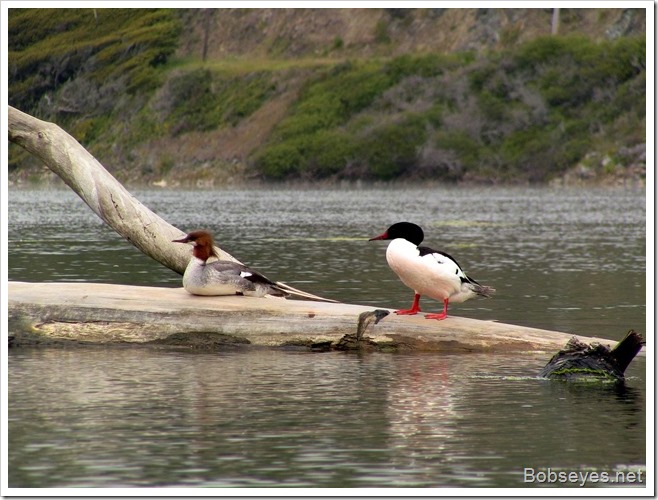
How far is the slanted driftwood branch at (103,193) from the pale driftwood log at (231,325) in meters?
1.64

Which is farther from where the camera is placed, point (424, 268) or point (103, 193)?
point (103, 193)

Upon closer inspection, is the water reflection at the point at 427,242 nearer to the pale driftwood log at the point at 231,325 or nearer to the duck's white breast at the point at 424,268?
the pale driftwood log at the point at 231,325

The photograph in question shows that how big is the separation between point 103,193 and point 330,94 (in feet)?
342

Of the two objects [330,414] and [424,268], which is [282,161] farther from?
[330,414]

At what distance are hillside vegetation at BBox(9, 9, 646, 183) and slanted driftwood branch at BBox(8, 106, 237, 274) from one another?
260ft

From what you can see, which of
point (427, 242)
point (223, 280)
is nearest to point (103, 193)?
point (223, 280)

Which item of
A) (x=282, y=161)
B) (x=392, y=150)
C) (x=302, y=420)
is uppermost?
(x=392, y=150)

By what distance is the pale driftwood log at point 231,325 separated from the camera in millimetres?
14492

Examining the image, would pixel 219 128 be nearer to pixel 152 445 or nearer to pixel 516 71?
pixel 516 71

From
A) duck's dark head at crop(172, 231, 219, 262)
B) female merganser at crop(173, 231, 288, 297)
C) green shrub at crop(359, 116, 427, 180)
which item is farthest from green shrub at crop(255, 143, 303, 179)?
female merganser at crop(173, 231, 288, 297)

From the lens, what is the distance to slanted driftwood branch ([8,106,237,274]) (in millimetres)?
16656

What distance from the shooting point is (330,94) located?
120m

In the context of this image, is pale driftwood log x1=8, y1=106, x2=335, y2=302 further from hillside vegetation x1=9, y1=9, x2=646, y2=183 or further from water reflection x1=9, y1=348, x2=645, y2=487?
hillside vegetation x1=9, y1=9, x2=646, y2=183

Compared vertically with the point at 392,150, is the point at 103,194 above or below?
below
